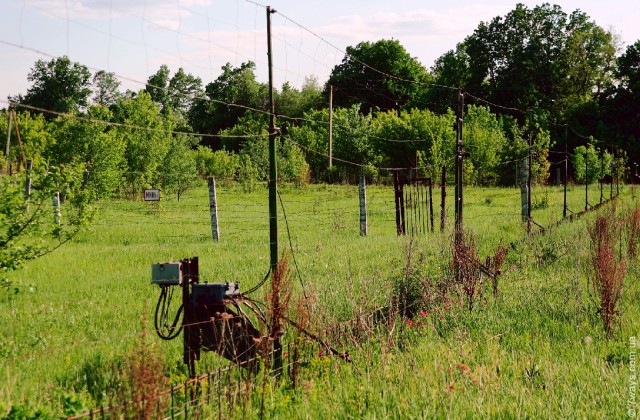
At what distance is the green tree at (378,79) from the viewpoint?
67625 millimetres

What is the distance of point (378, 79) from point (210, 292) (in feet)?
210

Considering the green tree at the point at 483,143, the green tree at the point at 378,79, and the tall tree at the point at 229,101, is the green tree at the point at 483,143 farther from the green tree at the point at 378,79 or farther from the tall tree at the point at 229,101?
the tall tree at the point at 229,101

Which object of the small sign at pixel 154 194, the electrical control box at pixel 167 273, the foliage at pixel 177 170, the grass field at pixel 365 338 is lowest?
the grass field at pixel 365 338

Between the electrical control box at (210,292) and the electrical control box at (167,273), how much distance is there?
0.71 feet

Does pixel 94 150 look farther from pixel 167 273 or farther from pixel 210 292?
pixel 210 292

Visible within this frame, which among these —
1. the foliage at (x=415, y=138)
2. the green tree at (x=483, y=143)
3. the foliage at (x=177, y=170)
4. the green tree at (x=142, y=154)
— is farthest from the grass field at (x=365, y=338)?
the foliage at (x=415, y=138)

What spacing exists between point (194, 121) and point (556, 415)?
257 feet

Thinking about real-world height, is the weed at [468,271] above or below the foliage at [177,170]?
Result: below

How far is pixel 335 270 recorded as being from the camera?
11281mm

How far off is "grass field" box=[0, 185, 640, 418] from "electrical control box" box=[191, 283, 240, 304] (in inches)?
27.8

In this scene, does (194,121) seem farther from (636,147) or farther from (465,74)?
(636,147)

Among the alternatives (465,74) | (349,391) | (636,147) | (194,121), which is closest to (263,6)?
(349,391)

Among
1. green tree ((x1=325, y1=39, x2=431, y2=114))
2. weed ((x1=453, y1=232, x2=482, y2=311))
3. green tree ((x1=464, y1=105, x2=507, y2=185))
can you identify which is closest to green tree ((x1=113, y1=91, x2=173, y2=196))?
green tree ((x1=464, y1=105, x2=507, y2=185))

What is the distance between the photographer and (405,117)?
51406 mm
